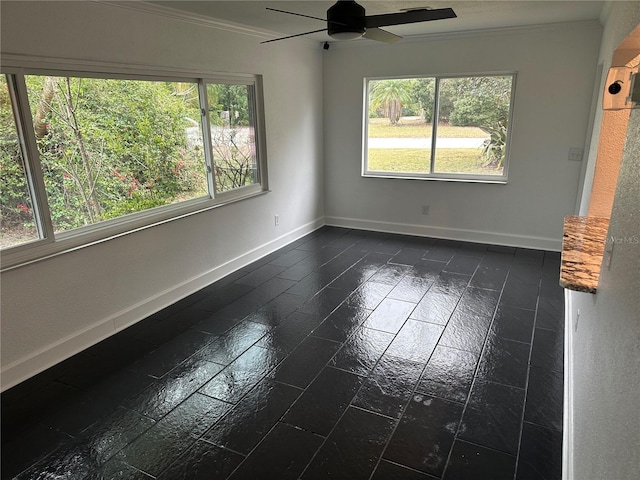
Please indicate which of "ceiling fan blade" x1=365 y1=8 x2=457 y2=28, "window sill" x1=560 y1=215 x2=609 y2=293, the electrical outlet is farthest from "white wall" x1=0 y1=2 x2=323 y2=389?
the electrical outlet

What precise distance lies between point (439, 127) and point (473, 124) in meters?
0.39

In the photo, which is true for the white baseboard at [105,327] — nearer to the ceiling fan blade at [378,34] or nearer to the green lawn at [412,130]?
the green lawn at [412,130]

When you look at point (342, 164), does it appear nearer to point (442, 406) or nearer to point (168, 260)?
point (168, 260)

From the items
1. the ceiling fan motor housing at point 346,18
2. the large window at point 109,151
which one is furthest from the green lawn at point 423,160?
the ceiling fan motor housing at point 346,18

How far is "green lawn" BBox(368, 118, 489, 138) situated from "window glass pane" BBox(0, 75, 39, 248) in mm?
4056

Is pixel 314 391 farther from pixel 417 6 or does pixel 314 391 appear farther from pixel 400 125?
pixel 400 125

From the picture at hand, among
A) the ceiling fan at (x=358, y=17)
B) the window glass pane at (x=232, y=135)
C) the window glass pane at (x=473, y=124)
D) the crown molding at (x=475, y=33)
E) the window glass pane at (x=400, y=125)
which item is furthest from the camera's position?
the window glass pane at (x=400, y=125)

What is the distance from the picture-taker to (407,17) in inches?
97.3

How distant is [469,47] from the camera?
4.78 meters

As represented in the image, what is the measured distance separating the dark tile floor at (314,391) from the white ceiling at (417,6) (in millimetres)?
2360

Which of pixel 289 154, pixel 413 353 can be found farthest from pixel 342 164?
pixel 413 353

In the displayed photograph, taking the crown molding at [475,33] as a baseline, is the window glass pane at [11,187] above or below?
below

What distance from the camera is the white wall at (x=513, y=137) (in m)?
4.48

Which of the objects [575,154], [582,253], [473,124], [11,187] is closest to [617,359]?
[582,253]
